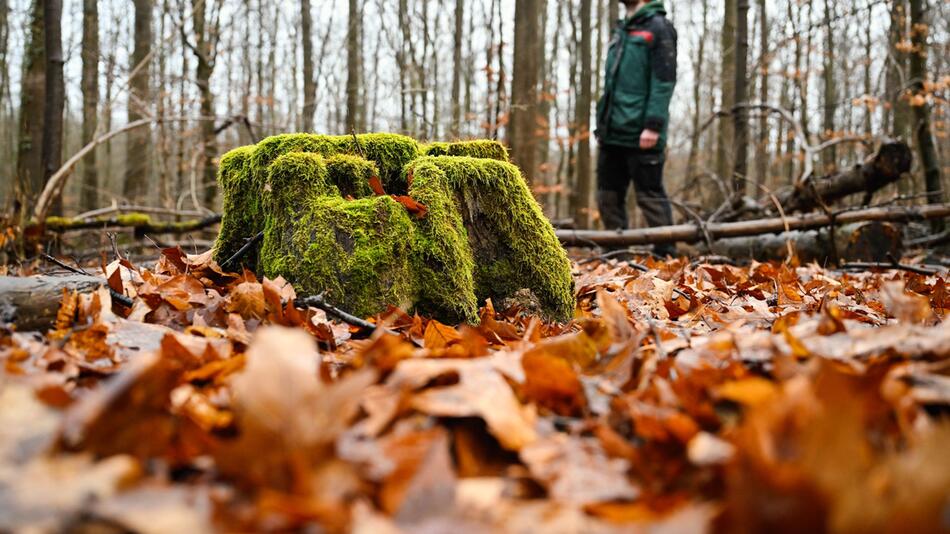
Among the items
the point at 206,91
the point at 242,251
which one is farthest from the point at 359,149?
the point at 206,91

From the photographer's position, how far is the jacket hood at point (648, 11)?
6.17 m

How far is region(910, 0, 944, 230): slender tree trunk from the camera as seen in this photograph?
735 cm

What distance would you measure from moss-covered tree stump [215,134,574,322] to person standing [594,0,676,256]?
3554mm

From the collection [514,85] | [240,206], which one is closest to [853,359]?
[240,206]

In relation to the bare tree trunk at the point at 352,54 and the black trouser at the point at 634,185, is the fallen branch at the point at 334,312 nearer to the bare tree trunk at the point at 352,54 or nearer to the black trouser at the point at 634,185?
the black trouser at the point at 634,185

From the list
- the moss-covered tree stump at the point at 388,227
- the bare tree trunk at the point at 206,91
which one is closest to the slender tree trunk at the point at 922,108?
the moss-covered tree stump at the point at 388,227

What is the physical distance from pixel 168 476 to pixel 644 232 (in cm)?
545

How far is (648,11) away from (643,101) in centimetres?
92

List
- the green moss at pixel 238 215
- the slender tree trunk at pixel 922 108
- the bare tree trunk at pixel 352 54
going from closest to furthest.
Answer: the green moss at pixel 238 215
the slender tree trunk at pixel 922 108
the bare tree trunk at pixel 352 54

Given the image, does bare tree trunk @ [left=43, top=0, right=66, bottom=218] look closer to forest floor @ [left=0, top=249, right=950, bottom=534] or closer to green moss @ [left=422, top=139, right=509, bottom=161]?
green moss @ [left=422, top=139, right=509, bottom=161]

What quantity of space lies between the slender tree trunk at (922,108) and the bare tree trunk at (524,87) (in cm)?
484

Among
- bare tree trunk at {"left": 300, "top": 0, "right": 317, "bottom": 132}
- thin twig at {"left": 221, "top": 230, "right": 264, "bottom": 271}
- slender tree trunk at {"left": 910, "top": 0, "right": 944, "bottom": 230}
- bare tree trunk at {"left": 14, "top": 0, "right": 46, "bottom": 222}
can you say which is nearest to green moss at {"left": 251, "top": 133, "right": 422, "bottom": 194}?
thin twig at {"left": 221, "top": 230, "right": 264, "bottom": 271}

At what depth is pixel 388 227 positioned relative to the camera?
7.94 feet

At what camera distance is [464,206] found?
9.06 ft
